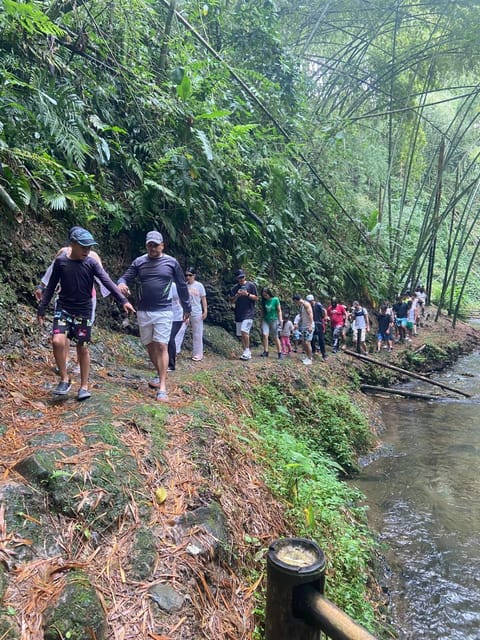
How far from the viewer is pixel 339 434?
23.9 feet

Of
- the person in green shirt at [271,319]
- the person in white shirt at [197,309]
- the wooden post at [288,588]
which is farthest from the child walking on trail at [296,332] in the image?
the wooden post at [288,588]

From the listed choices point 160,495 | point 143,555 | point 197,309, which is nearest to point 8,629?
point 143,555

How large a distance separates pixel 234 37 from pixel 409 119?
7.43 meters

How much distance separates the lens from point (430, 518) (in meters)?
5.35

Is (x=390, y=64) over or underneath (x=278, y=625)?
over

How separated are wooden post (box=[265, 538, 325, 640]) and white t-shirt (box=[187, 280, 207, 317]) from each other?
243 inches

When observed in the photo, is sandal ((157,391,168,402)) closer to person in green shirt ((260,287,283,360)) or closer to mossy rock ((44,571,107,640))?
mossy rock ((44,571,107,640))

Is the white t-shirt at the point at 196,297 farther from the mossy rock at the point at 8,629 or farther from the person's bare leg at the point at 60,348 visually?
the mossy rock at the point at 8,629

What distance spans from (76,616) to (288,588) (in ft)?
3.66

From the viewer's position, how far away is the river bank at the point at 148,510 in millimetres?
2246

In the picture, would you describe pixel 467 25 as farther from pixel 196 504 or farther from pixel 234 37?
pixel 196 504

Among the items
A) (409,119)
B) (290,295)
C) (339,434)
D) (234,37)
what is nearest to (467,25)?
(409,119)

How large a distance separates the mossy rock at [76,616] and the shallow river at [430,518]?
296cm

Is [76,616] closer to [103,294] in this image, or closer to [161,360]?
[103,294]
